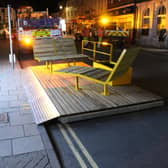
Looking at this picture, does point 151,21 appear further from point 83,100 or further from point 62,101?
point 62,101

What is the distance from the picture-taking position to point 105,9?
27359 mm

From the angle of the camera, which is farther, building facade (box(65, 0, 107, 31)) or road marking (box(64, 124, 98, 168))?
building facade (box(65, 0, 107, 31))

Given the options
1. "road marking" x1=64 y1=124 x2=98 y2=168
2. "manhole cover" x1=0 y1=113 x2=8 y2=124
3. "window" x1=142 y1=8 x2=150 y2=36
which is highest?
"window" x1=142 y1=8 x2=150 y2=36

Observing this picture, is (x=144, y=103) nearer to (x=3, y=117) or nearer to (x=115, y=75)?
(x=115, y=75)

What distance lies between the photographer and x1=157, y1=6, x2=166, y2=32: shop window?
16.9 metres

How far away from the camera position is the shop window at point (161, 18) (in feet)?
55.5

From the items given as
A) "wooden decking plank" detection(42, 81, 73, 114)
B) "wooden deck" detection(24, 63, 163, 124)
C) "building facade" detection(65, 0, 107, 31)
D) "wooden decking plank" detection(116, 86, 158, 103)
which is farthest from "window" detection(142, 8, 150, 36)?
"wooden decking plank" detection(42, 81, 73, 114)

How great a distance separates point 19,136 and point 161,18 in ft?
55.2

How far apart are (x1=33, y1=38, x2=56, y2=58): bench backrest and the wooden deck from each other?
7.67 ft

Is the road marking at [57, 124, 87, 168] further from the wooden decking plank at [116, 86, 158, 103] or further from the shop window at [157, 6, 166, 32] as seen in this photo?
the shop window at [157, 6, 166, 32]

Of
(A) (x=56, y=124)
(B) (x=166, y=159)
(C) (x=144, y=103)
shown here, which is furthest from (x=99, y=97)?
(B) (x=166, y=159)

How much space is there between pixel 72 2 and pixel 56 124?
1560 inches

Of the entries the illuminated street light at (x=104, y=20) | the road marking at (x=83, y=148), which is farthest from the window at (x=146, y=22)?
the road marking at (x=83, y=148)

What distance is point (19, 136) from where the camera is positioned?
3422mm
